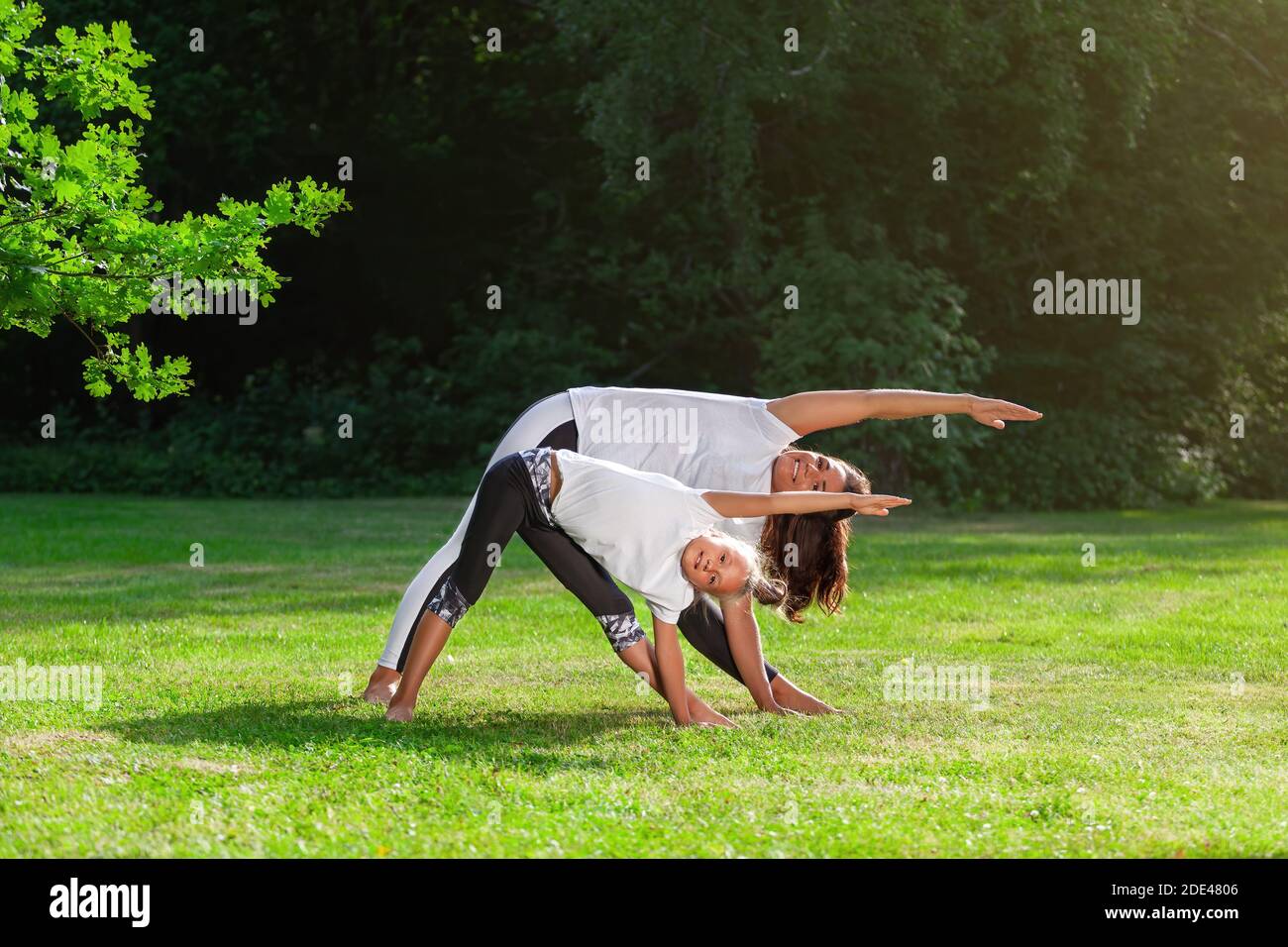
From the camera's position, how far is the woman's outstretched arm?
690 centimetres

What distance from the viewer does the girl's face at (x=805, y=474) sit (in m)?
6.76

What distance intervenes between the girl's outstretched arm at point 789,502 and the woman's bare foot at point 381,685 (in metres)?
1.79

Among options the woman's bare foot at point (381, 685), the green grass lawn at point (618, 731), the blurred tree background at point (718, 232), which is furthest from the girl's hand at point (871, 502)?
the blurred tree background at point (718, 232)

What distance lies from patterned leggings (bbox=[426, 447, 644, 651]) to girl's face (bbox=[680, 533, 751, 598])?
0.40m

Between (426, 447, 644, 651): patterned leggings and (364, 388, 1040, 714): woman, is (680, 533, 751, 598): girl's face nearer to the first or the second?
(426, 447, 644, 651): patterned leggings

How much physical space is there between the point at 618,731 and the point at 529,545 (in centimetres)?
88

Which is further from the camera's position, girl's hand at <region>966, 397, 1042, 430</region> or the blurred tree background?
the blurred tree background

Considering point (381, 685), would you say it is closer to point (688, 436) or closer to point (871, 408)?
point (688, 436)

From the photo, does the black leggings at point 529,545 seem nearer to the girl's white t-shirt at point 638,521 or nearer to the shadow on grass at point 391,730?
the girl's white t-shirt at point 638,521

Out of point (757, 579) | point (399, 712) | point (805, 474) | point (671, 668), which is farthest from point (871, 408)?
point (399, 712)

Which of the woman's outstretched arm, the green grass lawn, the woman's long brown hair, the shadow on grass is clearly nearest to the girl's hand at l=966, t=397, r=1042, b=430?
the woman's outstretched arm

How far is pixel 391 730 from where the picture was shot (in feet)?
20.6
